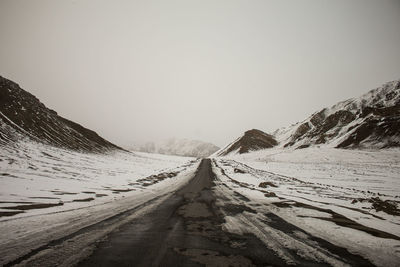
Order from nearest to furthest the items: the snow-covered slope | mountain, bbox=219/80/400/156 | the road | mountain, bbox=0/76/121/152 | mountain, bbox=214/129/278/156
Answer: the road → mountain, bbox=0/76/121/152 → the snow-covered slope → mountain, bbox=219/80/400/156 → mountain, bbox=214/129/278/156

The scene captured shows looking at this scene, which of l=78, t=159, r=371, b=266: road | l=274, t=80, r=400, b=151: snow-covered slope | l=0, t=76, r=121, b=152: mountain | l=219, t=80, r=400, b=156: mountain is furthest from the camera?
l=219, t=80, r=400, b=156: mountain

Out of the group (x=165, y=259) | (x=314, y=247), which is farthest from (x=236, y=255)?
(x=314, y=247)

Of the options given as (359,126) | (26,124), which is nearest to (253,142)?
(359,126)

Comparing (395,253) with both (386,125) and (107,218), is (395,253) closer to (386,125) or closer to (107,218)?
(107,218)

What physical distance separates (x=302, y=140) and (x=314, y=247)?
103772 millimetres

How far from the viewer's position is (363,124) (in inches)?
2741

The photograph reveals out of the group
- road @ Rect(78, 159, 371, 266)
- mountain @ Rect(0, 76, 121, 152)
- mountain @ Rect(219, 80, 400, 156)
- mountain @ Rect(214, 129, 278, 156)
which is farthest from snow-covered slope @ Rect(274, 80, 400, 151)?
mountain @ Rect(0, 76, 121, 152)

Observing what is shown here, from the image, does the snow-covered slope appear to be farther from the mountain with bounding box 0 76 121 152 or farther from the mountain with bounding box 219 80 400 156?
the mountain with bounding box 0 76 121 152

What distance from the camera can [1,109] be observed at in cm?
3312

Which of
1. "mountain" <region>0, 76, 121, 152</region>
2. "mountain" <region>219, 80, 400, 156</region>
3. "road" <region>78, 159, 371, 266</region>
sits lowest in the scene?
"road" <region>78, 159, 371, 266</region>

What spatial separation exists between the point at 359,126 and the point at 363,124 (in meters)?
1.26

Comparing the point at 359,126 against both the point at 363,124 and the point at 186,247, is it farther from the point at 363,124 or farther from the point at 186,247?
the point at 186,247

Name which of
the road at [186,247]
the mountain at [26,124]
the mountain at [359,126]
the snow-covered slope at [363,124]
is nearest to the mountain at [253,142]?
the mountain at [359,126]

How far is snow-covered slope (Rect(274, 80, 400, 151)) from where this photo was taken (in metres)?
61.0
